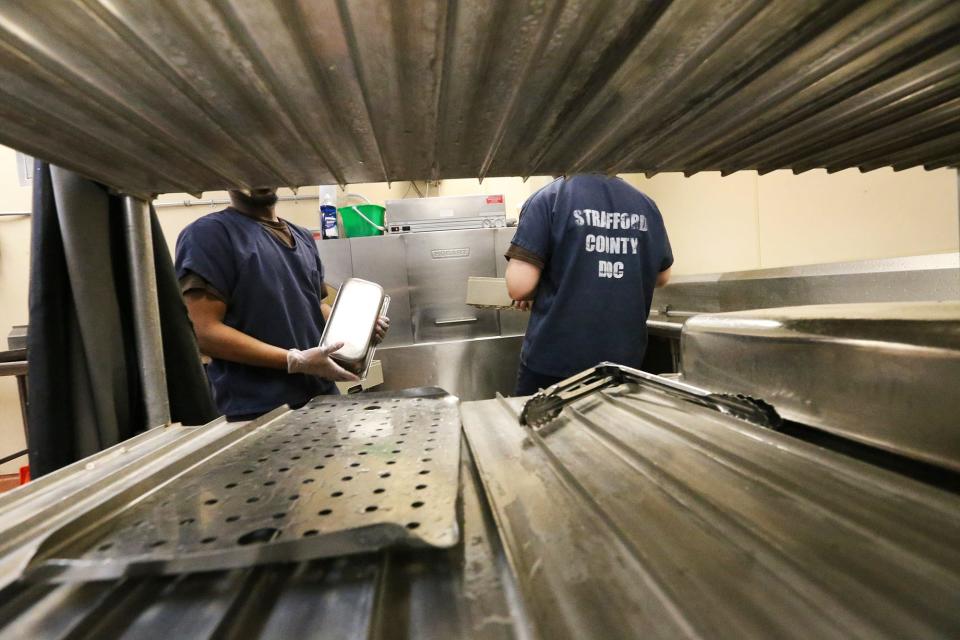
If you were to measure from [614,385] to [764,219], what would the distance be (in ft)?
5.17

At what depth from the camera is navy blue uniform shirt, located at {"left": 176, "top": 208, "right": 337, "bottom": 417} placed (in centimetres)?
102

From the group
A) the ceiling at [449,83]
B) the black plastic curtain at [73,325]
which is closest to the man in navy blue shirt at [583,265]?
the ceiling at [449,83]

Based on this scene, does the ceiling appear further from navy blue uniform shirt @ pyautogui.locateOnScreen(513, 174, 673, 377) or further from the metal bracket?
navy blue uniform shirt @ pyautogui.locateOnScreen(513, 174, 673, 377)

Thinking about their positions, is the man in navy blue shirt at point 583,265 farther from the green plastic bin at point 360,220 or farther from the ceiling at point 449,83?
the green plastic bin at point 360,220

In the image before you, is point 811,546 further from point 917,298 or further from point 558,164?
point 917,298

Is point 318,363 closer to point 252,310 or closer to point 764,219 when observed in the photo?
point 252,310

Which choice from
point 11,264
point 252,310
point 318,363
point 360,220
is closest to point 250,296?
point 252,310

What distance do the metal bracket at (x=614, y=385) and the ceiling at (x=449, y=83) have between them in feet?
1.07

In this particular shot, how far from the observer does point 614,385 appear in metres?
0.76

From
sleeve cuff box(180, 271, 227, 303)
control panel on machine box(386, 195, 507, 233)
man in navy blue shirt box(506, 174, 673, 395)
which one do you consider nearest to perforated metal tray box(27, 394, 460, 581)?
sleeve cuff box(180, 271, 227, 303)

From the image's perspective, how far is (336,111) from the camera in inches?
16.0

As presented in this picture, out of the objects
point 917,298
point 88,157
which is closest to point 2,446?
point 88,157

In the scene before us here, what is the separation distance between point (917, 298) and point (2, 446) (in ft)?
14.5

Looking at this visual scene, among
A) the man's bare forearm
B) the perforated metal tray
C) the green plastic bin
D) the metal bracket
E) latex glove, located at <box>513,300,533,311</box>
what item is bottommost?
the metal bracket
